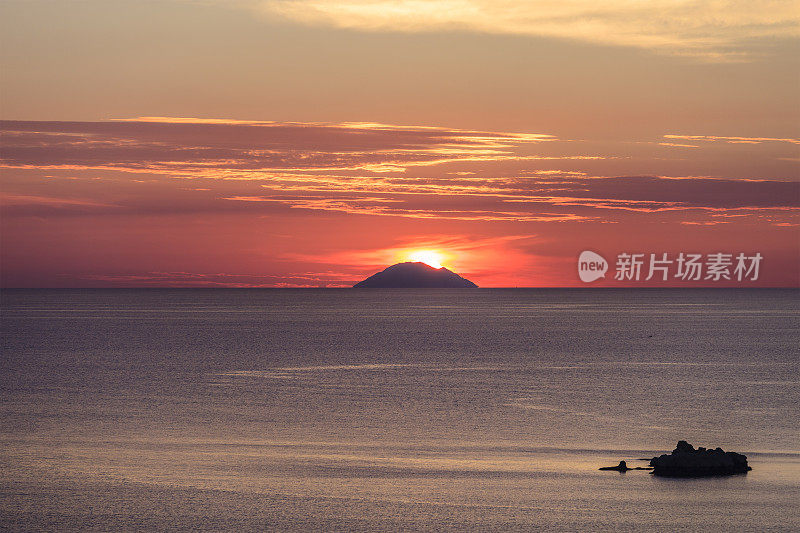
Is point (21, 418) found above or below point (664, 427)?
below

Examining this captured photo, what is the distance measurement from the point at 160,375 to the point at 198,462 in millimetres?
48705

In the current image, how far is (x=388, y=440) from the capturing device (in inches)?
1868

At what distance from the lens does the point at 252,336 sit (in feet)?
507

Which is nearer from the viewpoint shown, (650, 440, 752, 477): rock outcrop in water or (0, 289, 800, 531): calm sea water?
(0, 289, 800, 531): calm sea water

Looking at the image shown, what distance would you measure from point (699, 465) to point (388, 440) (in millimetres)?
15363

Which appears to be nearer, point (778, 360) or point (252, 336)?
point (778, 360)

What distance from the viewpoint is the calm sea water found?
32.6 m

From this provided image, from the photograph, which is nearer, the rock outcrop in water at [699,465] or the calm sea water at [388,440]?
the calm sea water at [388,440]

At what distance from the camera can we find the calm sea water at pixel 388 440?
32594mm

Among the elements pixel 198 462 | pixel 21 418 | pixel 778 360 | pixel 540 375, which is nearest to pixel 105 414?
pixel 21 418

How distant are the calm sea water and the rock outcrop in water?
0.67 meters

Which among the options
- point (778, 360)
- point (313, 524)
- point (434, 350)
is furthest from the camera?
point (434, 350)

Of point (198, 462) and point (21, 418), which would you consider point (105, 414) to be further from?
point (198, 462)

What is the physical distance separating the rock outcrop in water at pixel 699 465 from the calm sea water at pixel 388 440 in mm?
666
